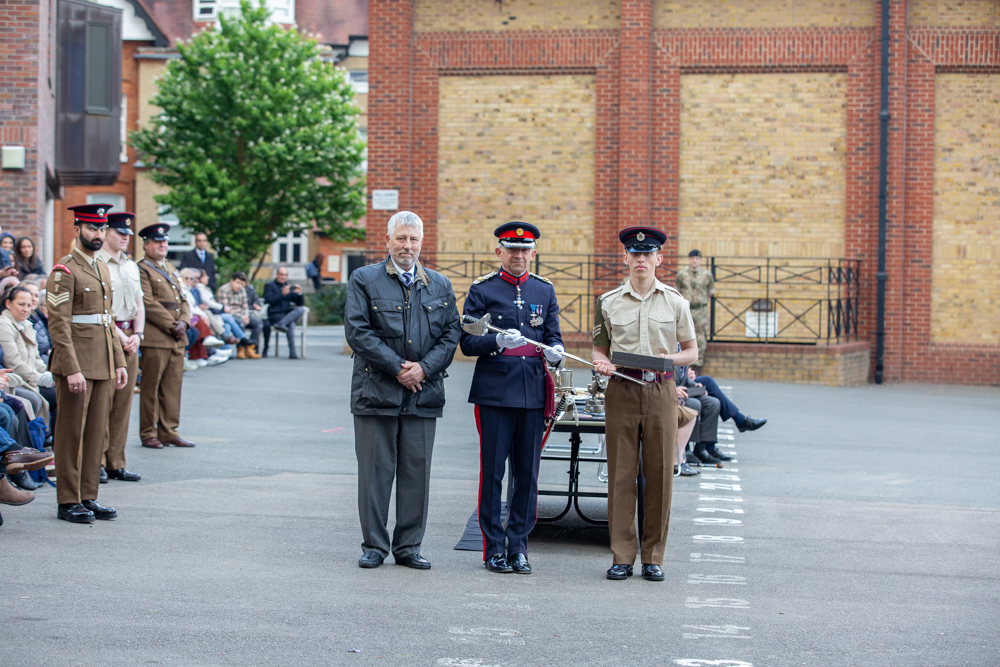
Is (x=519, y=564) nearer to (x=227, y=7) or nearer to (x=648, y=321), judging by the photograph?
(x=648, y=321)

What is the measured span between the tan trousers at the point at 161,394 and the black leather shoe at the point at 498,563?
17.4 feet

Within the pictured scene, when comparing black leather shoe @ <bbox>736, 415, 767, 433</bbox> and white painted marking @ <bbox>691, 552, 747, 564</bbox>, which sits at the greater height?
black leather shoe @ <bbox>736, 415, 767, 433</bbox>

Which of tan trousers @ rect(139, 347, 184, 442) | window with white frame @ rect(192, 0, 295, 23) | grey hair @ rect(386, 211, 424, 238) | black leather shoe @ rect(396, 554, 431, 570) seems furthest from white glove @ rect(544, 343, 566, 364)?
window with white frame @ rect(192, 0, 295, 23)

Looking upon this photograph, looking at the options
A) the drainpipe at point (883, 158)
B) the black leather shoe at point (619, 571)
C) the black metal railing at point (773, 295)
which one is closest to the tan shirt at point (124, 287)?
the black leather shoe at point (619, 571)

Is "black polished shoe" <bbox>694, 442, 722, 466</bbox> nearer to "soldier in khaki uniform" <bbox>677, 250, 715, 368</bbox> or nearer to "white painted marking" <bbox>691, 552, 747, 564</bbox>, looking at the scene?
"white painted marking" <bbox>691, 552, 747, 564</bbox>

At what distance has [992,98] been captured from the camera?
2016cm

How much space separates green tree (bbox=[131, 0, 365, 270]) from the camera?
3734 centimetres

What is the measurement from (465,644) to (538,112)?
55.4 ft

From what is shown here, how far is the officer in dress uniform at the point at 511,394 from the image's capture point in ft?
21.7

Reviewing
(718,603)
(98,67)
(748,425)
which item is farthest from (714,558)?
(98,67)

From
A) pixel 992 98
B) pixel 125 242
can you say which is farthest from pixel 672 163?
pixel 125 242

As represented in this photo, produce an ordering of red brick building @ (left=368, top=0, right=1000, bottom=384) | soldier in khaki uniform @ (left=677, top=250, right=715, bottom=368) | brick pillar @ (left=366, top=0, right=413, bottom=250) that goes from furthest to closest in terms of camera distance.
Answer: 1. brick pillar @ (left=366, top=0, right=413, bottom=250)
2. red brick building @ (left=368, top=0, right=1000, bottom=384)
3. soldier in khaki uniform @ (left=677, top=250, right=715, bottom=368)

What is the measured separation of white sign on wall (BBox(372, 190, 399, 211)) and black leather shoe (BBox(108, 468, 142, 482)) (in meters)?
12.6

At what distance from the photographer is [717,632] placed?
549 centimetres
